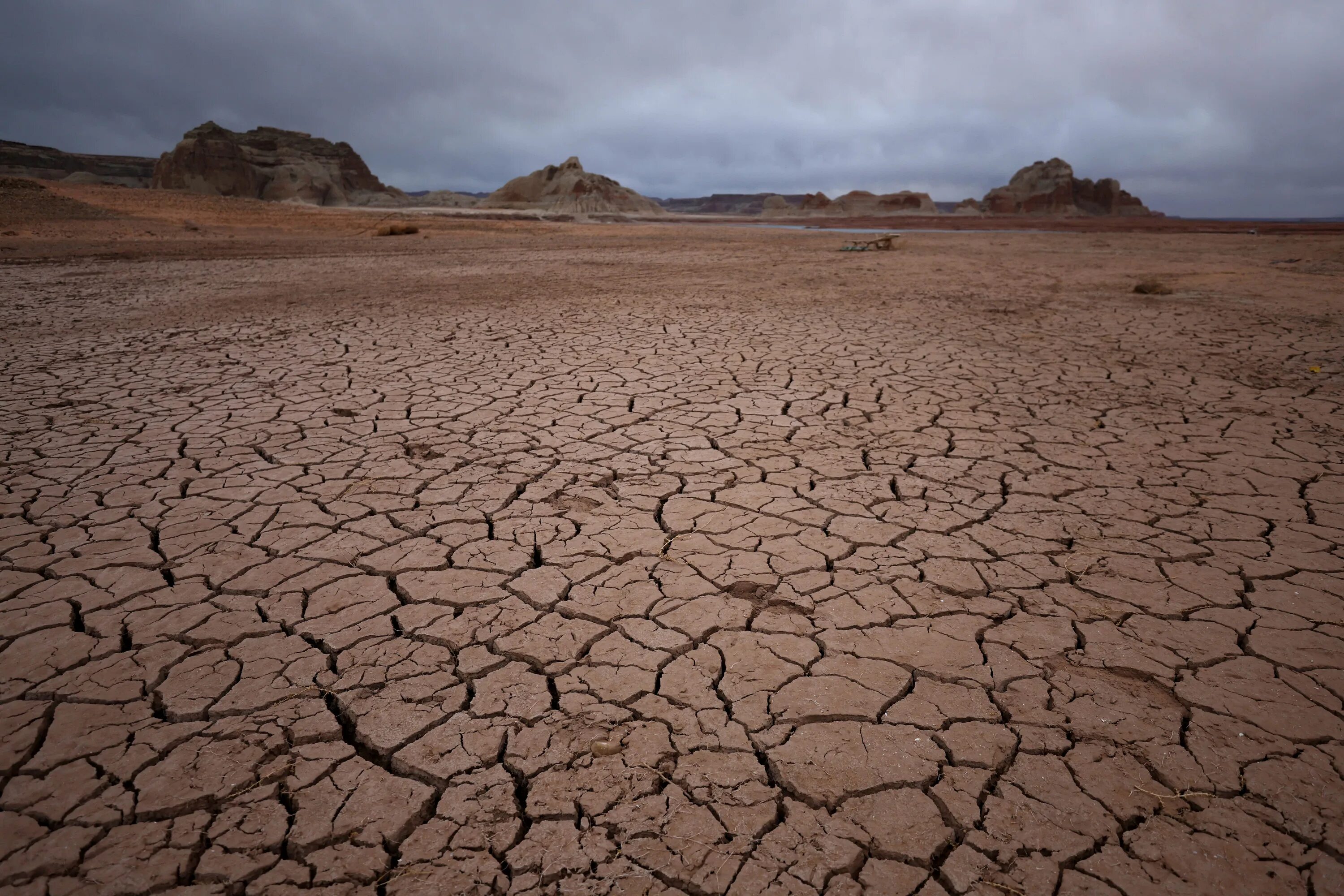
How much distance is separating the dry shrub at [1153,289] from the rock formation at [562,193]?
168 feet

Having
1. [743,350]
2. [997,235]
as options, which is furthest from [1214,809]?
[997,235]

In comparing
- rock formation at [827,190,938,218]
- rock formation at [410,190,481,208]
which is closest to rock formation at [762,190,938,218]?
rock formation at [827,190,938,218]

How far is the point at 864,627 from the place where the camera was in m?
2.00

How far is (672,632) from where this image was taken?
78.4 inches

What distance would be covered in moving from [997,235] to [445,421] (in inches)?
1065

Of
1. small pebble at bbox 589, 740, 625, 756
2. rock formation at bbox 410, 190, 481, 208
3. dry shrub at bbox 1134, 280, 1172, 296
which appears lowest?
small pebble at bbox 589, 740, 625, 756

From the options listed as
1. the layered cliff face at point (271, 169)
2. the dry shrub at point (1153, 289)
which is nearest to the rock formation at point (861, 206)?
the layered cliff face at point (271, 169)

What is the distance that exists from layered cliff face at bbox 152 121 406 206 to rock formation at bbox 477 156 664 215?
414 inches

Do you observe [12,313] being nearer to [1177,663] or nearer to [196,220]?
[1177,663]

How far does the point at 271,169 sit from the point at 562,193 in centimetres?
2423

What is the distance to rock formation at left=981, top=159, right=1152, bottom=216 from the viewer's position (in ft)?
186

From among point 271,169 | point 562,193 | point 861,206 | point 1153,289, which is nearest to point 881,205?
point 861,206

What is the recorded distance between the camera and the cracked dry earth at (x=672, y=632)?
1341 millimetres

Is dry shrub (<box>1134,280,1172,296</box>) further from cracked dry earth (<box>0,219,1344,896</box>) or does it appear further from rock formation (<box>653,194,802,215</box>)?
rock formation (<box>653,194,802,215</box>)
